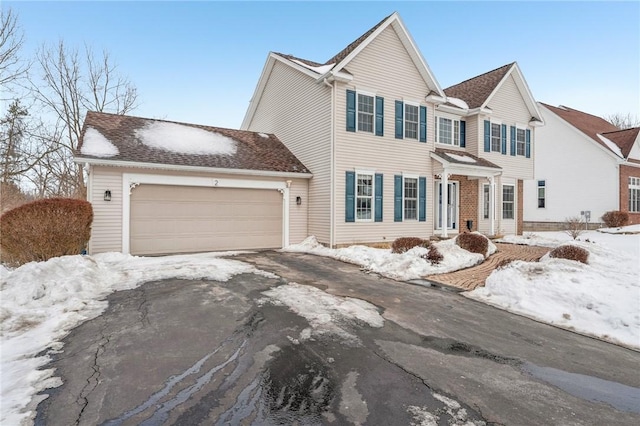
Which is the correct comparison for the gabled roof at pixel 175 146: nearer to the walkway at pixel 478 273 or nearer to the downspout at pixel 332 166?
the downspout at pixel 332 166

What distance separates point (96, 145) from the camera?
10.5m

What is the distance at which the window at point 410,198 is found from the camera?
13828mm

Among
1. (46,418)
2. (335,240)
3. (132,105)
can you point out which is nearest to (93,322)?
(46,418)

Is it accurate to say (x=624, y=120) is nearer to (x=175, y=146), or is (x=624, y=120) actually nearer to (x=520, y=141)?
(x=520, y=141)

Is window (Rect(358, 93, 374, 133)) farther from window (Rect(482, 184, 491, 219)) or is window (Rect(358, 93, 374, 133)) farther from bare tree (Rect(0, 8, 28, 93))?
bare tree (Rect(0, 8, 28, 93))

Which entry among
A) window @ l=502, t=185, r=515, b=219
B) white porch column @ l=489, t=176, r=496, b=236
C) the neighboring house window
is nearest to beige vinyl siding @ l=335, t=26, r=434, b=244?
the neighboring house window

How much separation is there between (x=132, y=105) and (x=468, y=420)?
90.9ft

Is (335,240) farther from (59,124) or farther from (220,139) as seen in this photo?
(59,124)

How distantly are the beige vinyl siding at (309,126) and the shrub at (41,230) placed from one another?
7821mm

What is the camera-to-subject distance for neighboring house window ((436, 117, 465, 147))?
15.9m

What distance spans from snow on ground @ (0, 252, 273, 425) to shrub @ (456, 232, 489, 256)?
6.77 m

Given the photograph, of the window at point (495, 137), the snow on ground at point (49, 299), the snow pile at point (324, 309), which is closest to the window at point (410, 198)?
the window at point (495, 137)

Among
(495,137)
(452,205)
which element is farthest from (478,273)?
(495,137)

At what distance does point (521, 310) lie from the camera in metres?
5.87
